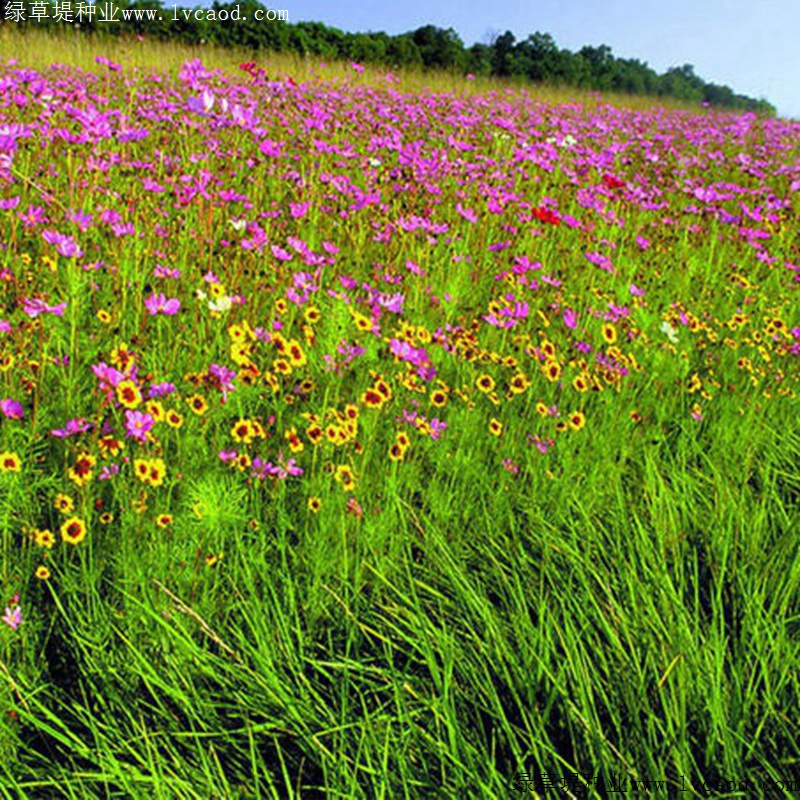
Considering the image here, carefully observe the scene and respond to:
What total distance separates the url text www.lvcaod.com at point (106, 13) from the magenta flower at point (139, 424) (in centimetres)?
1329

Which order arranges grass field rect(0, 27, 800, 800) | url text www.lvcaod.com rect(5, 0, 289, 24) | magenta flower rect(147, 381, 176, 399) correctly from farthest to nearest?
1. url text www.lvcaod.com rect(5, 0, 289, 24)
2. magenta flower rect(147, 381, 176, 399)
3. grass field rect(0, 27, 800, 800)

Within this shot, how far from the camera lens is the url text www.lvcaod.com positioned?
1249 centimetres

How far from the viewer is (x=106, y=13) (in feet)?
44.6

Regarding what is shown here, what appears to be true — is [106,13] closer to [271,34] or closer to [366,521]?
[271,34]

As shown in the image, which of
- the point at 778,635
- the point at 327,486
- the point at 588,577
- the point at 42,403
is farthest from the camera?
the point at 42,403

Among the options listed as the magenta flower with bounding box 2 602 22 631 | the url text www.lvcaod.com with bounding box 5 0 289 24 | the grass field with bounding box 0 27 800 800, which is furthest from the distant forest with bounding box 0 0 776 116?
the magenta flower with bounding box 2 602 22 631

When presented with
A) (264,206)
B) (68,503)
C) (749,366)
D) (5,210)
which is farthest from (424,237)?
(68,503)

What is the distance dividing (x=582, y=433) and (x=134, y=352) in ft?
4.41

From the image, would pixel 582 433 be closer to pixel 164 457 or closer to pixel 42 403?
pixel 164 457

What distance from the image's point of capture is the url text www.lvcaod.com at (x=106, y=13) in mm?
12492

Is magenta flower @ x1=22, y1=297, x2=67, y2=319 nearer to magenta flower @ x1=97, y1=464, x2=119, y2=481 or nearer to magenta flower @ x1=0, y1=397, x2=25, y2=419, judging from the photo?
magenta flower @ x1=0, y1=397, x2=25, y2=419

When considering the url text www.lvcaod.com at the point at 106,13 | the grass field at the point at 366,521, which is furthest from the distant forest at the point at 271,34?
the grass field at the point at 366,521

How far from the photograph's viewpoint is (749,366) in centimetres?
265

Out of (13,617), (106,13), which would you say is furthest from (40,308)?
(106,13)
